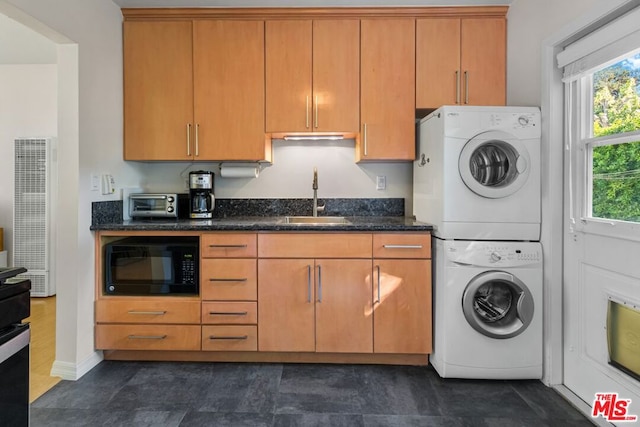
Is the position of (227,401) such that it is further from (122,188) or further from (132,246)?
(122,188)

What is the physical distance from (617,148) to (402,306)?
4.58ft

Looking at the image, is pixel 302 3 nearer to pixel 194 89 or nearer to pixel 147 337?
pixel 194 89

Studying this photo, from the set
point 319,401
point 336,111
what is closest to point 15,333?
point 319,401

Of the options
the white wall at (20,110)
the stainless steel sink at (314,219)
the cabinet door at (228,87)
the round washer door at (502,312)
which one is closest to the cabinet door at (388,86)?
the stainless steel sink at (314,219)

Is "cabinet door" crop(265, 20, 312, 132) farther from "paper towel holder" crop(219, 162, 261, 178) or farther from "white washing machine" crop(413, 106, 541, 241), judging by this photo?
"white washing machine" crop(413, 106, 541, 241)

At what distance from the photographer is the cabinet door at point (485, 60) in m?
2.51

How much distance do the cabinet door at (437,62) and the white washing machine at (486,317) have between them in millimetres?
1088

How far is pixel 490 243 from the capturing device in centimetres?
209

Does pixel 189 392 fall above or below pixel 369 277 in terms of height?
below

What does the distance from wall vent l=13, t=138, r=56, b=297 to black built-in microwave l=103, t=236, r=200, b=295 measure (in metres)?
2.07

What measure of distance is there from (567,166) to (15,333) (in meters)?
2.51

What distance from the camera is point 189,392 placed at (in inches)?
78.2

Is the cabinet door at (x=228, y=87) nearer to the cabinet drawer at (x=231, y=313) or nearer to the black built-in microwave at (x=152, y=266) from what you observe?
the black built-in microwave at (x=152, y=266)

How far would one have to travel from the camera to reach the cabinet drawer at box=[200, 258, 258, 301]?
227cm
